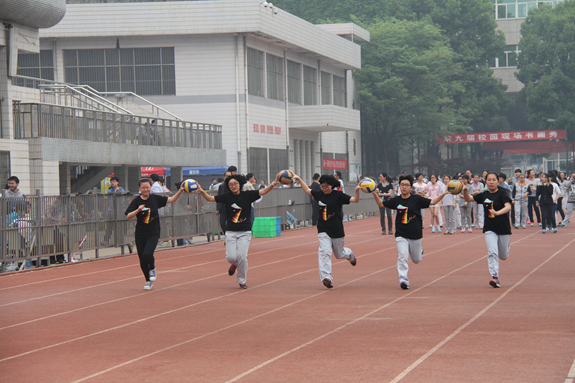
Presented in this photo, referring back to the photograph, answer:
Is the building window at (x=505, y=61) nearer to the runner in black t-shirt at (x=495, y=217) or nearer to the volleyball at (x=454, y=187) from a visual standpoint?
the runner in black t-shirt at (x=495, y=217)

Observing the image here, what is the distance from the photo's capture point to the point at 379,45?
64.5 m

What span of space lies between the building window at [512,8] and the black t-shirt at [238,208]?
85.6 meters

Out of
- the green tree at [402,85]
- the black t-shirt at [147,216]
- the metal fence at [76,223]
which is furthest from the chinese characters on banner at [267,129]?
the black t-shirt at [147,216]

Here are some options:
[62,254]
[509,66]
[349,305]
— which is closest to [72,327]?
[349,305]

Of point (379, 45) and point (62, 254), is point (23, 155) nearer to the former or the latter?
point (62, 254)

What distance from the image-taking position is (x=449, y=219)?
2602 cm

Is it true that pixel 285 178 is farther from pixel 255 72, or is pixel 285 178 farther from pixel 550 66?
pixel 550 66

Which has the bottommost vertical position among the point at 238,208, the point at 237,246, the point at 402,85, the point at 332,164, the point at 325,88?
the point at 237,246

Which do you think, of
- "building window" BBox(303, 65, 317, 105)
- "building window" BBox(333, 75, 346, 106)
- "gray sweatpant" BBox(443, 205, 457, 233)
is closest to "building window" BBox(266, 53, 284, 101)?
"building window" BBox(303, 65, 317, 105)

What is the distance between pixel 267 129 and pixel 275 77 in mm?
3770

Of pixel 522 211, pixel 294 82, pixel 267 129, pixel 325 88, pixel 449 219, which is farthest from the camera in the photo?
pixel 325 88

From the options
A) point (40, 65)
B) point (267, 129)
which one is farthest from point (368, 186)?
point (40, 65)

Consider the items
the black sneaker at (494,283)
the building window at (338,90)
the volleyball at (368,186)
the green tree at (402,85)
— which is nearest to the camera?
the volleyball at (368,186)

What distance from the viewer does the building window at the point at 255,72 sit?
45.3 m
